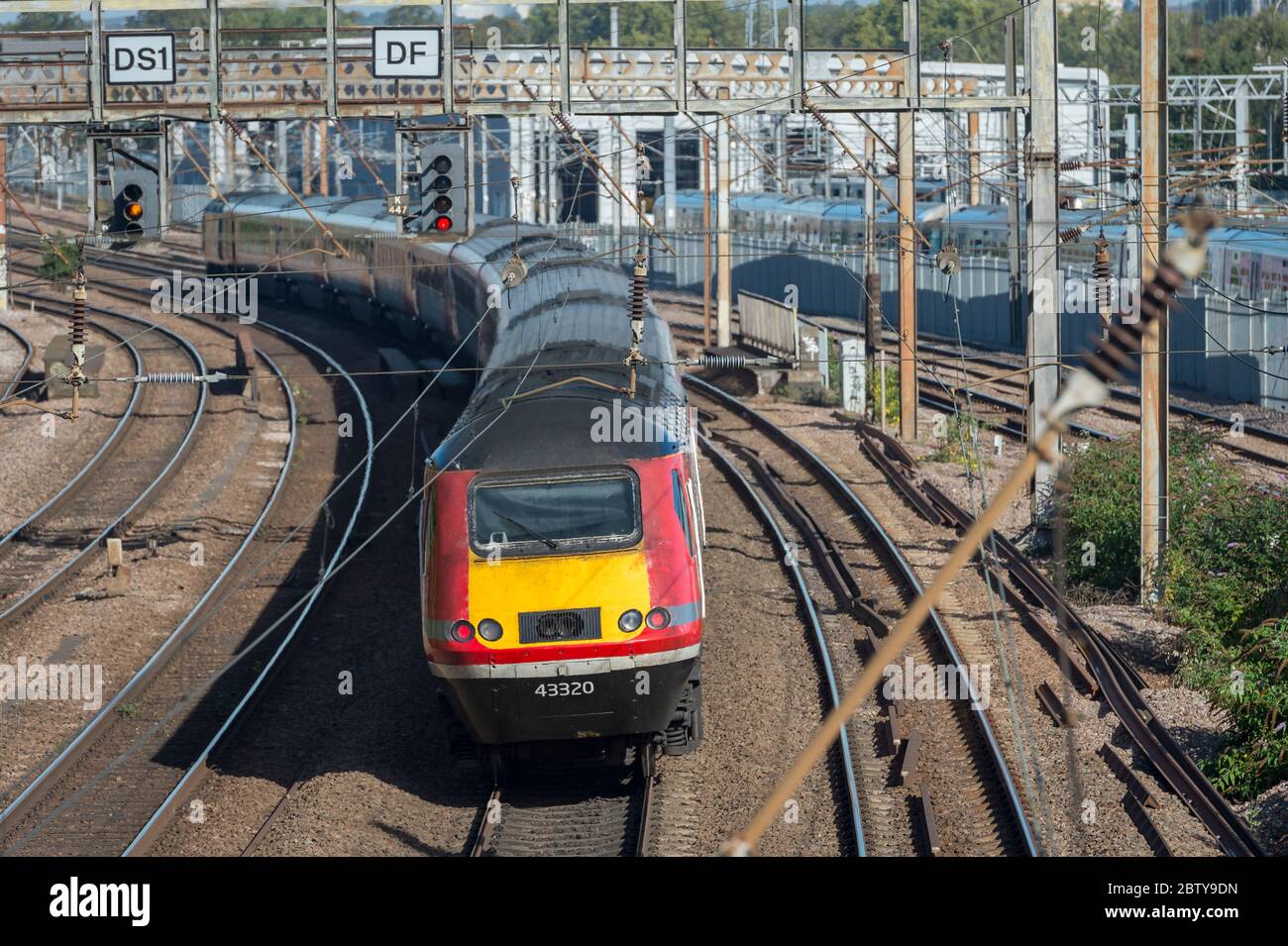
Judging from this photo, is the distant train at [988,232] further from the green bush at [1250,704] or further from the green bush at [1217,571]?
the green bush at [1250,704]

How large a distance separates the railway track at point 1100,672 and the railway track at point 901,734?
Result: 88 cm

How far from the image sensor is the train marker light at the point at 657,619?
10.4m

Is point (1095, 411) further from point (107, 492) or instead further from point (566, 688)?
point (566, 688)

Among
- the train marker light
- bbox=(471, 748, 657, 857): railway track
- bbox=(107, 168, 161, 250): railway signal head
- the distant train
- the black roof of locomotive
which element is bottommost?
bbox=(471, 748, 657, 857): railway track

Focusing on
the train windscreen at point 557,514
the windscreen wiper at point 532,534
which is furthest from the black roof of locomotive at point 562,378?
the windscreen wiper at point 532,534

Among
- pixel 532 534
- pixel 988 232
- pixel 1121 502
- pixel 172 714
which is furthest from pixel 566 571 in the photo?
pixel 988 232

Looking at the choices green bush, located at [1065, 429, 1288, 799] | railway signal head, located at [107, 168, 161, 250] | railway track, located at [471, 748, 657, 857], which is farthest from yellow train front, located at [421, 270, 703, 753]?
railway signal head, located at [107, 168, 161, 250]

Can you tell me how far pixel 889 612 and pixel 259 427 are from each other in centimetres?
1374

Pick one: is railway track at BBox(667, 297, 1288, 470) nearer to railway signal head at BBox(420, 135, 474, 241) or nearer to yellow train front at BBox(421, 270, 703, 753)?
railway signal head at BBox(420, 135, 474, 241)

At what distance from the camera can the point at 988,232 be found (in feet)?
131

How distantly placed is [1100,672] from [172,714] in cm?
796

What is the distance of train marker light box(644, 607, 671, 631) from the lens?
408 inches

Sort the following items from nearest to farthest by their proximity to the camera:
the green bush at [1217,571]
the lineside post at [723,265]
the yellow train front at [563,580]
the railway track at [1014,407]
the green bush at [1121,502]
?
the yellow train front at [563,580] < the green bush at [1217,571] < the green bush at [1121,502] < the railway track at [1014,407] < the lineside post at [723,265]

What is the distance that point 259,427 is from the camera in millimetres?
25625
